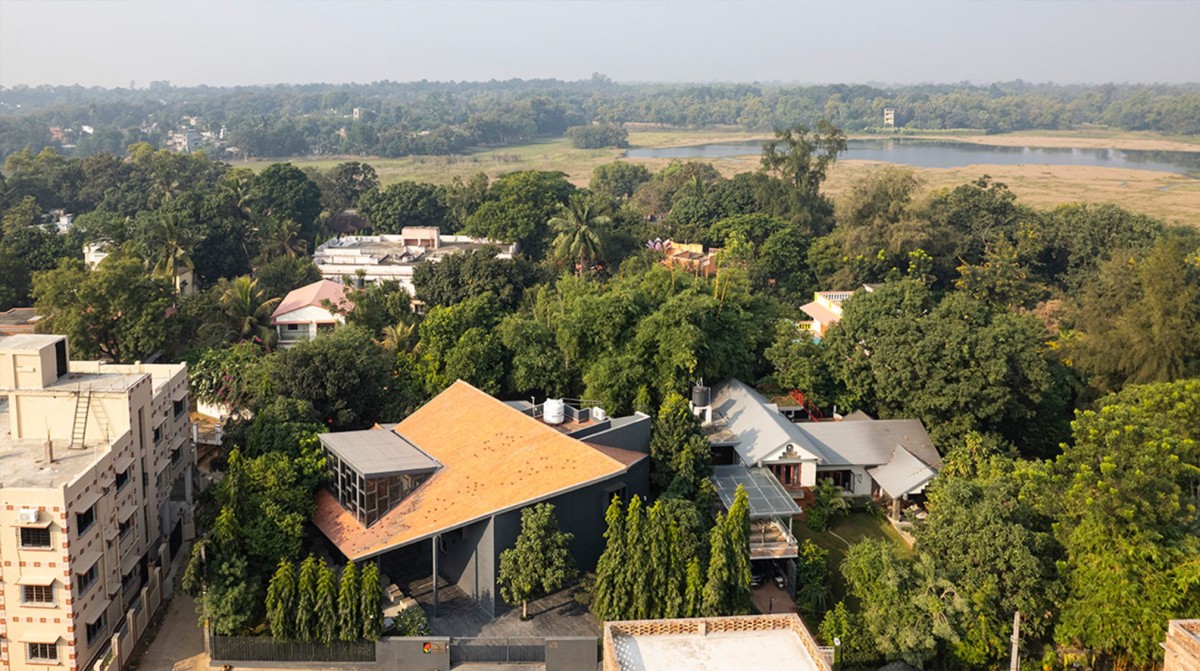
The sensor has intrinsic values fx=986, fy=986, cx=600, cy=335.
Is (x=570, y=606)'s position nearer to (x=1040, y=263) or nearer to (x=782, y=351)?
(x=782, y=351)

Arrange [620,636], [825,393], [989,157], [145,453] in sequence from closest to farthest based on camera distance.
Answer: [620,636] < [145,453] < [825,393] < [989,157]

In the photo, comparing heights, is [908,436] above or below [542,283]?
below

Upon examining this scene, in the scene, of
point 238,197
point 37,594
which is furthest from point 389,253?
point 37,594

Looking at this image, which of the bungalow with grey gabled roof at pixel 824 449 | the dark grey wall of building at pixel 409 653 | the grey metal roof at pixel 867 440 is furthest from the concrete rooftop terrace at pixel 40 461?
the grey metal roof at pixel 867 440

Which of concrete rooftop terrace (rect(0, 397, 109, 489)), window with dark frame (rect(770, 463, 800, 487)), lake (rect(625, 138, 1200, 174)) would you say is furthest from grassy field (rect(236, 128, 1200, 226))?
concrete rooftop terrace (rect(0, 397, 109, 489))

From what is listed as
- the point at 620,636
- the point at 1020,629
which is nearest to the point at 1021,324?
the point at 1020,629

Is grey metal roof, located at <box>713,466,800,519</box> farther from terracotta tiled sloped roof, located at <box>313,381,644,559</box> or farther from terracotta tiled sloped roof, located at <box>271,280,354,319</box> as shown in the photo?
terracotta tiled sloped roof, located at <box>271,280,354,319</box>
